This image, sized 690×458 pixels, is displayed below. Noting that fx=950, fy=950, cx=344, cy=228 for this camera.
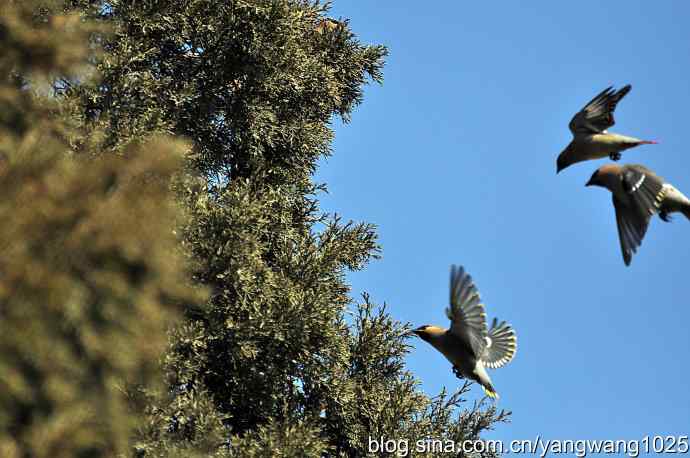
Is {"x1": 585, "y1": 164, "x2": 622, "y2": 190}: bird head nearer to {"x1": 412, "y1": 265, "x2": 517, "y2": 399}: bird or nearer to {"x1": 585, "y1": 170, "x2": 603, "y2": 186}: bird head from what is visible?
{"x1": 585, "y1": 170, "x2": 603, "y2": 186}: bird head

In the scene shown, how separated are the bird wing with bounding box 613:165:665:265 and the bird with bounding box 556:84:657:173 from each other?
37cm

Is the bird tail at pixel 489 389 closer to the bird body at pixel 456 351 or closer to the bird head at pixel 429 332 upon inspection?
the bird body at pixel 456 351

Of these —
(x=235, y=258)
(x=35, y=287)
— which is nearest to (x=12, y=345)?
(x=35, y=287)

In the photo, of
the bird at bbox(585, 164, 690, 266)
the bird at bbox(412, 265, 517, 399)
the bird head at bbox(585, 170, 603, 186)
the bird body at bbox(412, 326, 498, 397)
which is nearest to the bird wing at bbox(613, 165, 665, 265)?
the bird at bbox(585, 164, 690, 266)

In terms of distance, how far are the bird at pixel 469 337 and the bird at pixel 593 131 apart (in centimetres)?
176

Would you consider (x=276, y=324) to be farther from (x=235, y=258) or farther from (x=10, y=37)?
(x=10, y=37)

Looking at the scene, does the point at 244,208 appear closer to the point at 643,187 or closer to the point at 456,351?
the point at 456,351

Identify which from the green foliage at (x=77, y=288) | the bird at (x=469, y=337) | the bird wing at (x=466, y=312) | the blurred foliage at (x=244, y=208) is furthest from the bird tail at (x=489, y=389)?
A: the green foliage at (x=77, y=288)

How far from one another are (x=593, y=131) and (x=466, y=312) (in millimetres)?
2639

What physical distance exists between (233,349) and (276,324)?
33.9 inches

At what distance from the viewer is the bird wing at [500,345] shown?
11805mm

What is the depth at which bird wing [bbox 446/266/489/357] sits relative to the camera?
1016 centimetres

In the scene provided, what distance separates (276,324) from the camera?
655 inches

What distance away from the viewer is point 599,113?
29.2 ft
